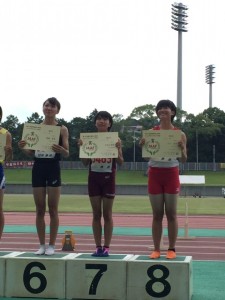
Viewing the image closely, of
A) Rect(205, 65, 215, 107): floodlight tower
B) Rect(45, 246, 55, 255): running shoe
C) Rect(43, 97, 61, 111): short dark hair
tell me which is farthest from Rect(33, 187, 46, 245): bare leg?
Rect(205, 65, 215, 107): floodlight tower

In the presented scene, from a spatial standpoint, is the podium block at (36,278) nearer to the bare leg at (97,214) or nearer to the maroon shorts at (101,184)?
the bare leg at (97,214)

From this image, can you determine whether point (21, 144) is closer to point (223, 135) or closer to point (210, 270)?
point (210, 270)

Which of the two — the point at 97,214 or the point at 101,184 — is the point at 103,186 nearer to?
the point at 101,184

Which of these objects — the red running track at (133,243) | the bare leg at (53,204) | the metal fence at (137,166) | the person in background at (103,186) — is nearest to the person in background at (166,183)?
the person in background at (103,186)

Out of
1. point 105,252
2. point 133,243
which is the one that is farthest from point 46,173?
point 133,243

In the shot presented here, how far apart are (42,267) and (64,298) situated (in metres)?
0.42

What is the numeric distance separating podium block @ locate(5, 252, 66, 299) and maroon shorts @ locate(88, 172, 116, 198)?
Answer: 1052 mm

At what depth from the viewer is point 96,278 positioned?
677 cm


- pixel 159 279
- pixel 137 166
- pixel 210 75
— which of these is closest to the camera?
pixel 159 279

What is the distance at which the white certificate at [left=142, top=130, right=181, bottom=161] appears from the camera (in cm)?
727

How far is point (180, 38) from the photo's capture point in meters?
98.9

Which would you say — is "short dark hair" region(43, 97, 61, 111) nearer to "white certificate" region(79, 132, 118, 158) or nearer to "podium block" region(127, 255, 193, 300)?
"white certificate" region(79, 132, 118, 158)

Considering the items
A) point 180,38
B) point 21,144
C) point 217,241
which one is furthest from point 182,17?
point 21,144

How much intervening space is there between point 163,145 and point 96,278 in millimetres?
1738
